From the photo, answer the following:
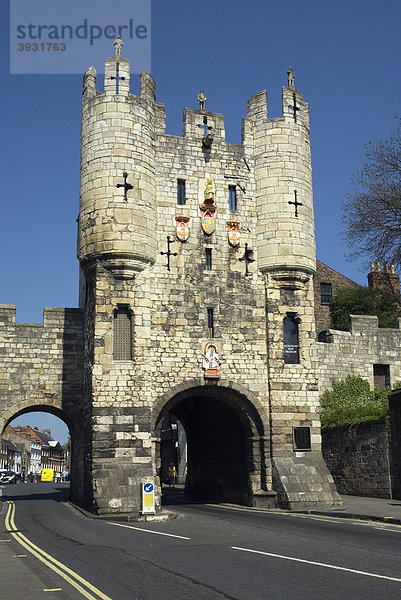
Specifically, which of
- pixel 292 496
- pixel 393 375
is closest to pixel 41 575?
pixel 292 496

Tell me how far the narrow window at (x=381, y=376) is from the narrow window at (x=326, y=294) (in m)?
11.4

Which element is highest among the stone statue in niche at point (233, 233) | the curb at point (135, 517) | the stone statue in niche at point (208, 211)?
the stone statue in niche at point (208, 211)

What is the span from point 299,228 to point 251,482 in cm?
905

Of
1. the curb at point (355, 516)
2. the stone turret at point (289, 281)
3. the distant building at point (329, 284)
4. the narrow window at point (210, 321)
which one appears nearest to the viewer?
the curb at point (355, 516)

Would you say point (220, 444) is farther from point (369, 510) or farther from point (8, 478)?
point (8, 478)

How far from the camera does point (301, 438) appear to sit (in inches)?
891

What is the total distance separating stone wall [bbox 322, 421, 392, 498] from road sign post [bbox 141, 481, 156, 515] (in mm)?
8792

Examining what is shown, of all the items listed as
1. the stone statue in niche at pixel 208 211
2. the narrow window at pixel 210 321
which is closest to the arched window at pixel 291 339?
the narrow window at pixel 210 321

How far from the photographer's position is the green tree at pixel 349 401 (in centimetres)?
2630

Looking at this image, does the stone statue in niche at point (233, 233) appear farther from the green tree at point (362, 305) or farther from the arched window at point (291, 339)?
the green tree at point (362, 305)

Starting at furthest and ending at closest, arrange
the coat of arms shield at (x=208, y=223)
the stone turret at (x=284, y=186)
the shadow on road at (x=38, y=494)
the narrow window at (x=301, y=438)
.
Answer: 1. the shadow on road at (x=38, y=494)
2. the stone turret at (x=284, y=186)
3. the coat of arms shield at (x=208, y=223)
4. the narrow window at (x=301, y=438)

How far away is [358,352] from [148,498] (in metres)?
15.3

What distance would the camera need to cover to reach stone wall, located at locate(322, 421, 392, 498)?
2314cm

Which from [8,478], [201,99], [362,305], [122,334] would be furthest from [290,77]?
[8,478]
